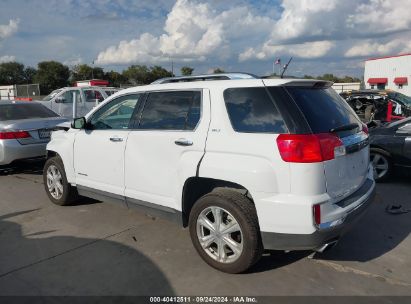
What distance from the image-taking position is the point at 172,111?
4.27 metres

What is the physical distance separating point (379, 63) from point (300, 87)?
147ft

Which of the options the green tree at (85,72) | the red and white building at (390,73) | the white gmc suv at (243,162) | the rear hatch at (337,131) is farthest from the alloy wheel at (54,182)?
the green tree at (85,72)

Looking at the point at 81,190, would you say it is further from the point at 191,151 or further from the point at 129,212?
the point at 191,151

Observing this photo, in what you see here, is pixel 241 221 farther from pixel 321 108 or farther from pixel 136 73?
pixel 136 73

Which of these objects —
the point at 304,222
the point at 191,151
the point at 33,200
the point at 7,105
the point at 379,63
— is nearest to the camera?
the point at 304,222

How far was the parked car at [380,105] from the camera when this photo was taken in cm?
1299

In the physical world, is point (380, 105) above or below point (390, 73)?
below

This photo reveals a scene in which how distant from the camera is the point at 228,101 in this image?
3.79 m

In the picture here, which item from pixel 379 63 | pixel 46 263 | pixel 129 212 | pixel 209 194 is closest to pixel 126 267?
pixel 46 263

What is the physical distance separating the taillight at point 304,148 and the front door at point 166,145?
842 mm

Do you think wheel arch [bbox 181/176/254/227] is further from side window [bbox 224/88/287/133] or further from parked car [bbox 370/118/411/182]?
parked car [bbox 370/118/411/182]

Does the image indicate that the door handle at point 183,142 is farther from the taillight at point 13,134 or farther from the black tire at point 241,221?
the taillight at point 13,134

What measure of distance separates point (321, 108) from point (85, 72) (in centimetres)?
8293

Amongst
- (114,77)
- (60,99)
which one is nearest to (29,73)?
(114,77)
